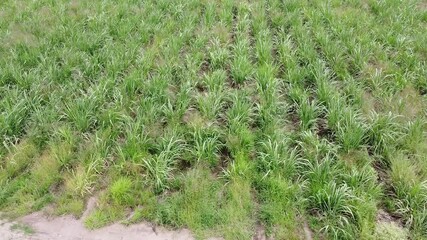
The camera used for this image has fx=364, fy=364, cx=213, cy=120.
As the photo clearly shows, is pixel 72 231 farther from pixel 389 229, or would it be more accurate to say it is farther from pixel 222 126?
pixel 389 229

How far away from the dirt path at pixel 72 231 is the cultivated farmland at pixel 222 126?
0.27 feet

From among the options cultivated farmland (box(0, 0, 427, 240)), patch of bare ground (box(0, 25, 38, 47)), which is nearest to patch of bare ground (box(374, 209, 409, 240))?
cultivated farmland (box(0, 0, 427, 240))

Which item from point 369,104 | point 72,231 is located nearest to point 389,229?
point 369,104

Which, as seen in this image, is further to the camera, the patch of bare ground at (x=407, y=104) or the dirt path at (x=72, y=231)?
the patch of bare ground at (x=407, y=104)

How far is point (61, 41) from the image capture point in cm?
579

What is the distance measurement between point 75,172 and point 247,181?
5.42 ft

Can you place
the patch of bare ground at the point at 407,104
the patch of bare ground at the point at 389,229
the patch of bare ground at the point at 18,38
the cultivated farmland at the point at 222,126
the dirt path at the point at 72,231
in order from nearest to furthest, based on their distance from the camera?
the patch of bare ground at the point at 389,229 → the dirt path at the point at 72,231 → the cultivated farmland at the point at 222,126 → the patch of bare ground at the point at 407,104 → the patch of bare ground at the point at 18,38

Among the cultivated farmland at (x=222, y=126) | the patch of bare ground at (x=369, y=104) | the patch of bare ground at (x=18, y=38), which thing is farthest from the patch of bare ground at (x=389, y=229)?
the patch of bare ground at (x=18, y=38)

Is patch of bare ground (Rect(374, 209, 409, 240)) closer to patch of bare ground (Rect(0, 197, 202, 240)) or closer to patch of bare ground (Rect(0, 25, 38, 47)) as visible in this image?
patch of bare ground (Rect(0, 197, 202, 240))

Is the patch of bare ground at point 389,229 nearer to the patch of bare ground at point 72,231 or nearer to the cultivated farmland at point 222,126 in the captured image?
the cultivated farmland at point 222,126

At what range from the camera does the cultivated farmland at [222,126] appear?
3.12m

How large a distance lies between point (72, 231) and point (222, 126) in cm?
185

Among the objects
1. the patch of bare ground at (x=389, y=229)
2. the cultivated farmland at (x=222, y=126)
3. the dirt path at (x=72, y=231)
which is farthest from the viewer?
the cultivated farmland at (x=222, y=126)

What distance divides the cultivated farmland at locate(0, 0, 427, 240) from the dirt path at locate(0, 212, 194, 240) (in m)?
0.08
